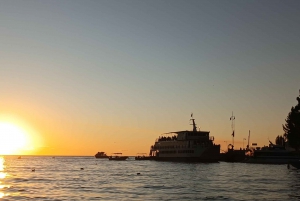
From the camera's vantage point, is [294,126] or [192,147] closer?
[294,126]

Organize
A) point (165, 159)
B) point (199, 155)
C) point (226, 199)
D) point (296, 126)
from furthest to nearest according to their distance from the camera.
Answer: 1. point (165, 159)
2. point (199, 155)
3. point (296, 126)
4. point (226, 199)

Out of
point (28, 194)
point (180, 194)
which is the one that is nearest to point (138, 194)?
point (180, 194)

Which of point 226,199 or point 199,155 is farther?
point 199,155

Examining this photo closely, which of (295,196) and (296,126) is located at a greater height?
(296,126)

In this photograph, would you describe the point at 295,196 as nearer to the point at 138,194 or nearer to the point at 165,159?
the point at 138,194

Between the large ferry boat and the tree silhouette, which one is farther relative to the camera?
the large ferry boat

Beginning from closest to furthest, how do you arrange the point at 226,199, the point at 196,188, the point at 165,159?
the point at 226,199
the point at 196,188
the point at 165,159

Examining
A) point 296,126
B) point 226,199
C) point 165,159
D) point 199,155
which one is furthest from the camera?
point 165,159

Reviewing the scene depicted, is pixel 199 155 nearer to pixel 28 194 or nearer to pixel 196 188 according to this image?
A: pixel 196 188

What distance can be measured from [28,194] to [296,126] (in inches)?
3638

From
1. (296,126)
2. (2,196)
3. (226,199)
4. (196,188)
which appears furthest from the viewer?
(296,126)

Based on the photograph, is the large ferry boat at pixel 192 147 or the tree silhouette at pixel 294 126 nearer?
the tree silhouette at pixel 294 126

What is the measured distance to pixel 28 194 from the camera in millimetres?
56531

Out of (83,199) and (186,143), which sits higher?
(186,143)
